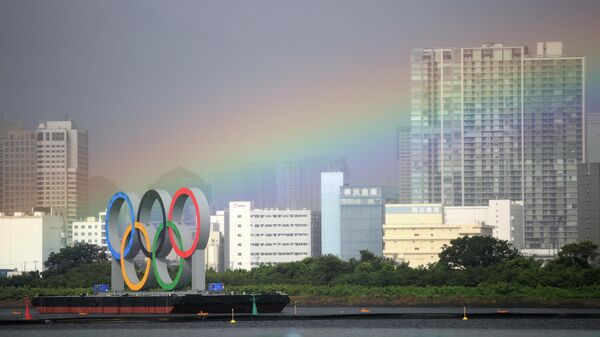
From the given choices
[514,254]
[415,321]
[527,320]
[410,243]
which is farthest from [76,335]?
[410,243]

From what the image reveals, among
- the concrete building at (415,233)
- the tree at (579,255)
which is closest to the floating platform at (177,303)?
the tree at (579,255)

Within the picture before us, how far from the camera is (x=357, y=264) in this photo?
395ft

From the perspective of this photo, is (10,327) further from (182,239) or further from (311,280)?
(311,280)

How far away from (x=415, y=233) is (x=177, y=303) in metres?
114

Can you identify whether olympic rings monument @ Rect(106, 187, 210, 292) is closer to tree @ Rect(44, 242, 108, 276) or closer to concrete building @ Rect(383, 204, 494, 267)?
tree @ Rect(44, 242, 108, 276)

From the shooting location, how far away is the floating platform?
8269cm

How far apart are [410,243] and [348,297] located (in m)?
87.8

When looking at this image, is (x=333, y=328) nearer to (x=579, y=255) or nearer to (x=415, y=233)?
(x=579, y=255)

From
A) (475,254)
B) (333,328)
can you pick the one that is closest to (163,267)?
(333,328)

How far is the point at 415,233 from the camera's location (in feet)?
637

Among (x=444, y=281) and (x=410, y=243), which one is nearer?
(x=444, y=281)

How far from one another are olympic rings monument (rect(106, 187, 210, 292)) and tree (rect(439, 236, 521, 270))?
1871 inches

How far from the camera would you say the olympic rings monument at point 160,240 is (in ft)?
266

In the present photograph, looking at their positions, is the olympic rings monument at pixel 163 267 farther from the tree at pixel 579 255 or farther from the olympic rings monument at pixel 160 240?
the tree at pixel 579 255
